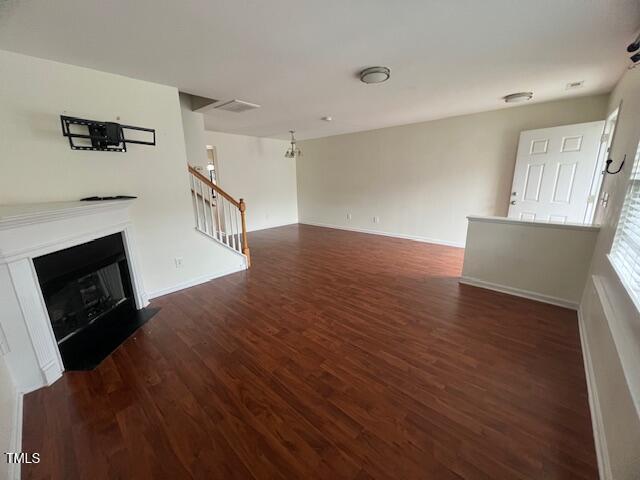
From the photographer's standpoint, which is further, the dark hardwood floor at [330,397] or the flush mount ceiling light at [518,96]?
the flush mount ceiling light at [518,96]

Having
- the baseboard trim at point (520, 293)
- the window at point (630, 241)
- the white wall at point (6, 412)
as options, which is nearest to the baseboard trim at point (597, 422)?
the window at point (630, 241)

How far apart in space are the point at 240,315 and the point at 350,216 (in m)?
4.56

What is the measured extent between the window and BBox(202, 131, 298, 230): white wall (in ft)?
20.3

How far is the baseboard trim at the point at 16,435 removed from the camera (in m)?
1.20

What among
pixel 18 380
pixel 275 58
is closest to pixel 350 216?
pixel 275 58

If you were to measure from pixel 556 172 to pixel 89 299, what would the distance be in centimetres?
600

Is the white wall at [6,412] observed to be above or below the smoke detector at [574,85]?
below

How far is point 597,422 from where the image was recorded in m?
1.38

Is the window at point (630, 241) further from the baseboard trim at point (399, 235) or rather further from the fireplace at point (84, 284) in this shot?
the fireplace at point (84, 284)

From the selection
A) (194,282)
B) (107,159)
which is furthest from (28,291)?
(194,282)

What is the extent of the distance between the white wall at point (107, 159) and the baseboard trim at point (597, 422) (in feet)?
12.6

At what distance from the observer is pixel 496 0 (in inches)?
57.9

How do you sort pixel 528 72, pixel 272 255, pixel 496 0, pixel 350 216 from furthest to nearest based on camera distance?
1. pixel 350 216
2. pixel 272 255
3. pixel 528 72
4. pixel 496 0

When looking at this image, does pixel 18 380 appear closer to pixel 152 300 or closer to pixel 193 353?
pixel 193 353
